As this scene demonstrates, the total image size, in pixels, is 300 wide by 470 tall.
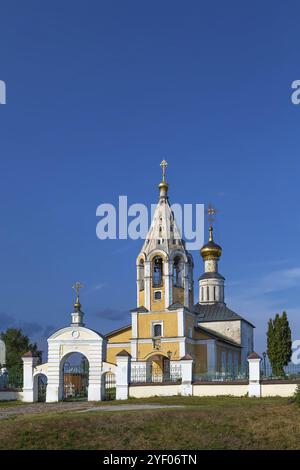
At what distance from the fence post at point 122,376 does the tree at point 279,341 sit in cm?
1489

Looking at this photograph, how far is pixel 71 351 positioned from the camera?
27.6 m

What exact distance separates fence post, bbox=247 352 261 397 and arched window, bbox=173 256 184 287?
12.2 meters

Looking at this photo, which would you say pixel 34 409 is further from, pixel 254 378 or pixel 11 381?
pixel 254 378

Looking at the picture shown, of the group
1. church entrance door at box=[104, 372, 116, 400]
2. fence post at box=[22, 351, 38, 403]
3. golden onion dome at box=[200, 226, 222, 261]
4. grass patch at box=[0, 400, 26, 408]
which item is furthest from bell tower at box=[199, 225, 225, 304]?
grass patch at box=[0, 400, 26, 408]

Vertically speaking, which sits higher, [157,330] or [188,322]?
[188,322]

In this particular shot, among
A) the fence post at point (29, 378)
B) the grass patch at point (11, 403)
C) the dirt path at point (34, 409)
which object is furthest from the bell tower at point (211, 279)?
the dirt path at point (34, 409)

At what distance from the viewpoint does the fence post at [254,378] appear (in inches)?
946

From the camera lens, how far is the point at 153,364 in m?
36.3

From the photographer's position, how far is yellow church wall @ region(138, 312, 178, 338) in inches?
1403

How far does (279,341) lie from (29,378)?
17114 millimetres

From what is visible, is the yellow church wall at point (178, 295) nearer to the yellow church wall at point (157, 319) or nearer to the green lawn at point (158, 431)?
the yellow church wall at point (157, 319)

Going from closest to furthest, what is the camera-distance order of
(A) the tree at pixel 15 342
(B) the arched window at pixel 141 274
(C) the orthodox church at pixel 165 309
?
(C) the orthodox church at pixel 165 309, (B) the arched window at pixel 141 274, (A) the tree at pixel 15 342

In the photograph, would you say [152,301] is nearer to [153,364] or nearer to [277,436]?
[153,364]

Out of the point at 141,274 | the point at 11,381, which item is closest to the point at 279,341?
the point at 141,274
